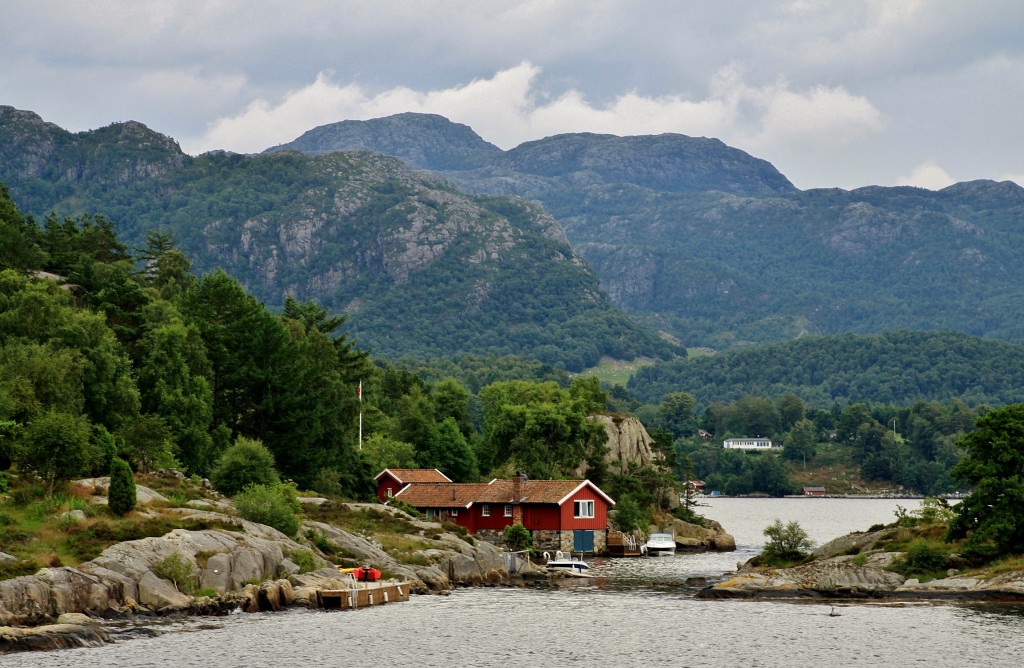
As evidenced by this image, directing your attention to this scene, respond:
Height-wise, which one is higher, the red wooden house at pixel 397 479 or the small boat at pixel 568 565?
the red wooden house at pixel 397 479

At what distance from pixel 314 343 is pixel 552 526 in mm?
27922

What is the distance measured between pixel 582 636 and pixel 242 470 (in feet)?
105

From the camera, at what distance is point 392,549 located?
84938 mm

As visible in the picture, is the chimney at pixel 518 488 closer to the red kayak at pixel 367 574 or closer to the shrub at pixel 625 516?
the shrub at pixel 625 516

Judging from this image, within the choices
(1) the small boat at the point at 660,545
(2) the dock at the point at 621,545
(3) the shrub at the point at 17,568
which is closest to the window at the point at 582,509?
(2) the dock at the point at 621,545

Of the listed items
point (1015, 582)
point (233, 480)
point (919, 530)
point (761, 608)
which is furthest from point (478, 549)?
point (1015, 582)

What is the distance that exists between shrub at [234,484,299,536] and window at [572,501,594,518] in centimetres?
3894

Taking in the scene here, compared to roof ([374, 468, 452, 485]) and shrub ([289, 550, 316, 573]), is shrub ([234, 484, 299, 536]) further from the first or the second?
roof ([374, 468, 452, 485])

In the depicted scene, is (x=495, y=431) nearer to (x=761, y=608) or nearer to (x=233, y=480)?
(x=233, y=480)

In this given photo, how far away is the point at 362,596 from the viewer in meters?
71.7

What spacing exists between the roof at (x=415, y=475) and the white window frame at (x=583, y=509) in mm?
15092

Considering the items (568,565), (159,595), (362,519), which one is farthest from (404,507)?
(159,595)

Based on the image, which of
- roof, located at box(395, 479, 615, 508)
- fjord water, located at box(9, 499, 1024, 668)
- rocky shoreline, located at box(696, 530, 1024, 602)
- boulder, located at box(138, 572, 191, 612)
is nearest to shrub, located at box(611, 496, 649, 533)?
roof, located at box(395, 479, 615, 508)

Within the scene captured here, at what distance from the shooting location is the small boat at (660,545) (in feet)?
413
